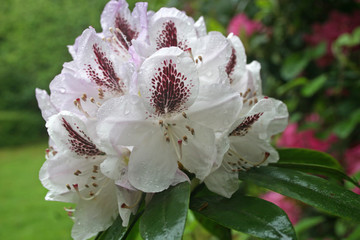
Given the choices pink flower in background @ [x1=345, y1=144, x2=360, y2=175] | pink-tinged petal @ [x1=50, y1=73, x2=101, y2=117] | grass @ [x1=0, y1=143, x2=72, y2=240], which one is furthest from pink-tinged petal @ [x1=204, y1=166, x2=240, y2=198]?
grass @ [x1=0, y1=143, x2=72, y2=240]

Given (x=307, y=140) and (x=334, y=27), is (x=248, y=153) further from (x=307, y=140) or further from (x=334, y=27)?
(x=334, y=27)

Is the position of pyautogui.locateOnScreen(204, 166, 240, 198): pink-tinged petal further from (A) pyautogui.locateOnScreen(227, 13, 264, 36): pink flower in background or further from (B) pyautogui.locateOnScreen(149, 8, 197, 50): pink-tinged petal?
(A) pyautogui.locateOnScreen(227, 13, 264, 36): pink flower in background

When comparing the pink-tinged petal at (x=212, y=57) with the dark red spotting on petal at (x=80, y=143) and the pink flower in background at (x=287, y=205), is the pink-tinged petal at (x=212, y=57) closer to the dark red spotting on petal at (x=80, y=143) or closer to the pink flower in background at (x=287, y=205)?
the dark red spotting on petal at (x=80, y=143)

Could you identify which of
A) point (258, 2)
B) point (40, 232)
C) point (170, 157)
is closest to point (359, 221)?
point (170, 157)

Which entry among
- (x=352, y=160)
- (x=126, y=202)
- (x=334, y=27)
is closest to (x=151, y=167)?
(x=126, y=202)

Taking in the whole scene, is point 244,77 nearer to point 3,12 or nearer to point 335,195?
point 335,195

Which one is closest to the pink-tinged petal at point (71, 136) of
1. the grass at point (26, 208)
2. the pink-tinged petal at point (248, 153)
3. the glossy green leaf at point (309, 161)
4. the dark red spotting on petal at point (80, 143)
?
the dark red spotting on petal at point (80, 143)
